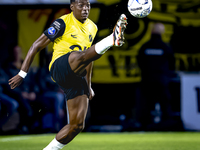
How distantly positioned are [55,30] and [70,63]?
1.44 feet

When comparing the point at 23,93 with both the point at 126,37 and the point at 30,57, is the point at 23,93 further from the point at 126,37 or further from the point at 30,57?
the point at 30,57

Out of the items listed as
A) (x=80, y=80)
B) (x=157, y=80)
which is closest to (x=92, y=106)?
(x=157, y=80)

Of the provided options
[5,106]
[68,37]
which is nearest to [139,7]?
[68,37]

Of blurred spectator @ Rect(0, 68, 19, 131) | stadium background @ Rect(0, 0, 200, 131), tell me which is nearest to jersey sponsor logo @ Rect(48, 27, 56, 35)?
blurred spectator @ Rect(0, 68, 19, 131)

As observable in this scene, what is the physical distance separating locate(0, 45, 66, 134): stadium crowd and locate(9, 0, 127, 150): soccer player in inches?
155

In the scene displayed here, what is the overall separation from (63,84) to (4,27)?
5.10 metres

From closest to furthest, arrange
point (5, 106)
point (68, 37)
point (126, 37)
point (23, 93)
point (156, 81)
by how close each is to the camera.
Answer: point (68, 37)
point (5, 106)
point (23, 93)
point (156, 81)
point (126, 37)

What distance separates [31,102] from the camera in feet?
27.1

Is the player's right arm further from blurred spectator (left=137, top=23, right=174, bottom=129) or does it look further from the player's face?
blurred spectator (left=137, top=23, right=174, bottom=129)

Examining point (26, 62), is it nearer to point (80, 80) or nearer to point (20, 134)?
point (80, 80)

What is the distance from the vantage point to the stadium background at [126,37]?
8.70 metres

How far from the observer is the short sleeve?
4234 millimetres

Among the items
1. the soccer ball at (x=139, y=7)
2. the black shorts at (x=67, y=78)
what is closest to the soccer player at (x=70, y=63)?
the black shorts at (x=67, y=78)

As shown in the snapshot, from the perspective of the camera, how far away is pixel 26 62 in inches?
166
